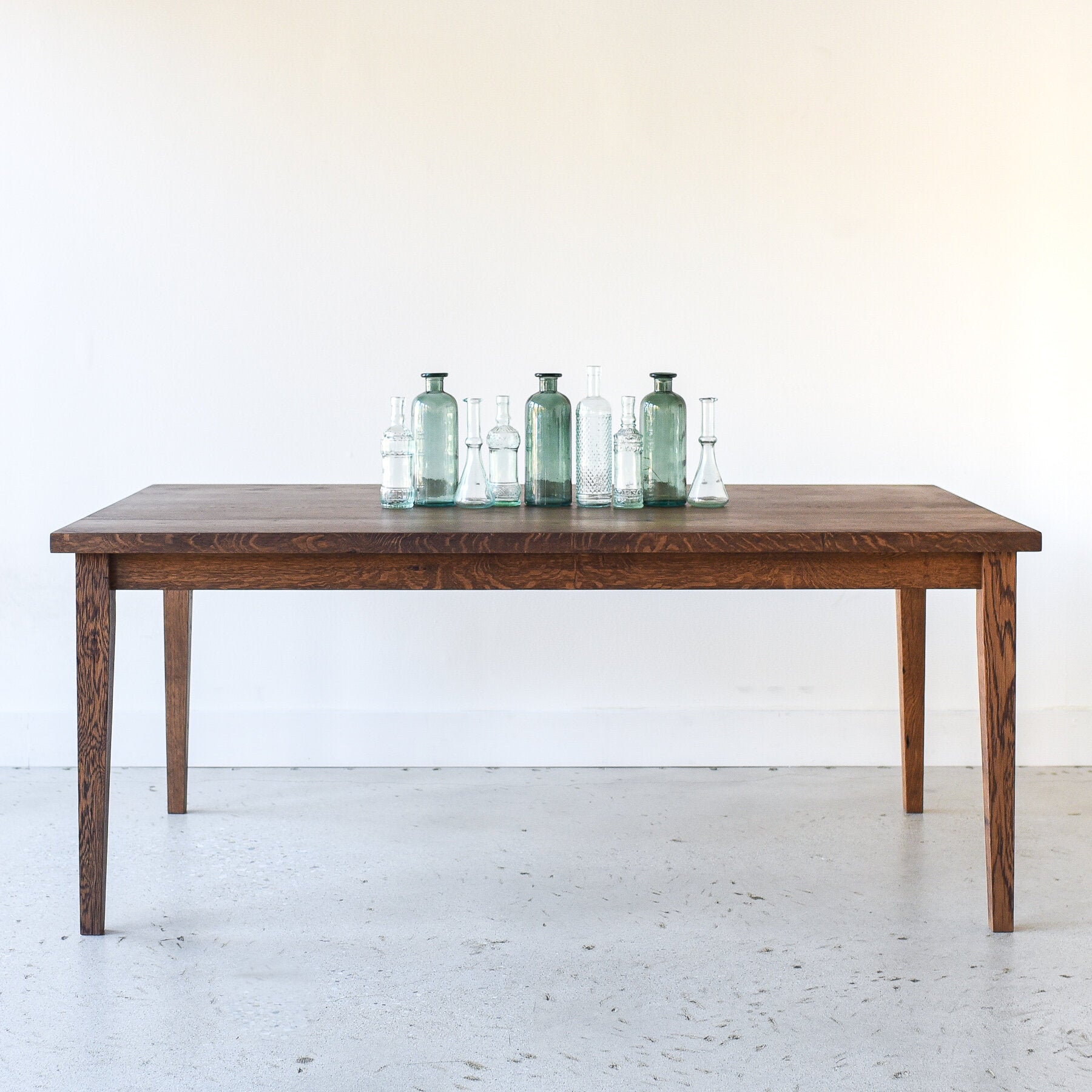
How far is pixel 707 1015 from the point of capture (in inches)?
73.7

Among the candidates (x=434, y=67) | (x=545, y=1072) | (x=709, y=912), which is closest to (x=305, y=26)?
(x=434, y=67)

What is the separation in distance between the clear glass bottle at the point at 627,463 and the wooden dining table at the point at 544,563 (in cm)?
10

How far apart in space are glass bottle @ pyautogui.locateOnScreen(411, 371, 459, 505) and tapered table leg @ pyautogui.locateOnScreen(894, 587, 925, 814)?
107 centimetres

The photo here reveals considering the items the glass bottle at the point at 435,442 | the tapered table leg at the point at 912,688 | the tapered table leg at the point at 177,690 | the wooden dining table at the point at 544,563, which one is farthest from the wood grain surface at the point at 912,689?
the tapered table leg at the point at 177,690

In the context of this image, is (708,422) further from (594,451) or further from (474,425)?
(474,425)

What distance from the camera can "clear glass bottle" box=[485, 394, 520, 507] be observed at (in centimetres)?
233

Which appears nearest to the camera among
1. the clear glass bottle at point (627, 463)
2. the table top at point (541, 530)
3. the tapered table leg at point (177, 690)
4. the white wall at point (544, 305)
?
the table top at point (541, 530)

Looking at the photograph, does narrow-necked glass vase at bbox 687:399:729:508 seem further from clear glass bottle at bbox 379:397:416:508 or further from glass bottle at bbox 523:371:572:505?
clear glass bottle at bbox 379:397:416:508

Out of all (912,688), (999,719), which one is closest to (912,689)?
(912,688)

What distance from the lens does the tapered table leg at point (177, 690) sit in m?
2.66

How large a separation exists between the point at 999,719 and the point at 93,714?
5.23ft

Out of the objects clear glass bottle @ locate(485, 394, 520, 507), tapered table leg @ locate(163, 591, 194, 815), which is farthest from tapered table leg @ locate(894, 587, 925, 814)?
tapered table leg @ locate(163, 591, 194, 815)

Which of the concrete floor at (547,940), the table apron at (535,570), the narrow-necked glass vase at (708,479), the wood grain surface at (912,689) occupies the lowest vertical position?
the concrete floor at (547,940)

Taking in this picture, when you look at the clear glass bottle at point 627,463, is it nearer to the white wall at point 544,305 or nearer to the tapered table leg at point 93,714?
the white wall at point 544,305
